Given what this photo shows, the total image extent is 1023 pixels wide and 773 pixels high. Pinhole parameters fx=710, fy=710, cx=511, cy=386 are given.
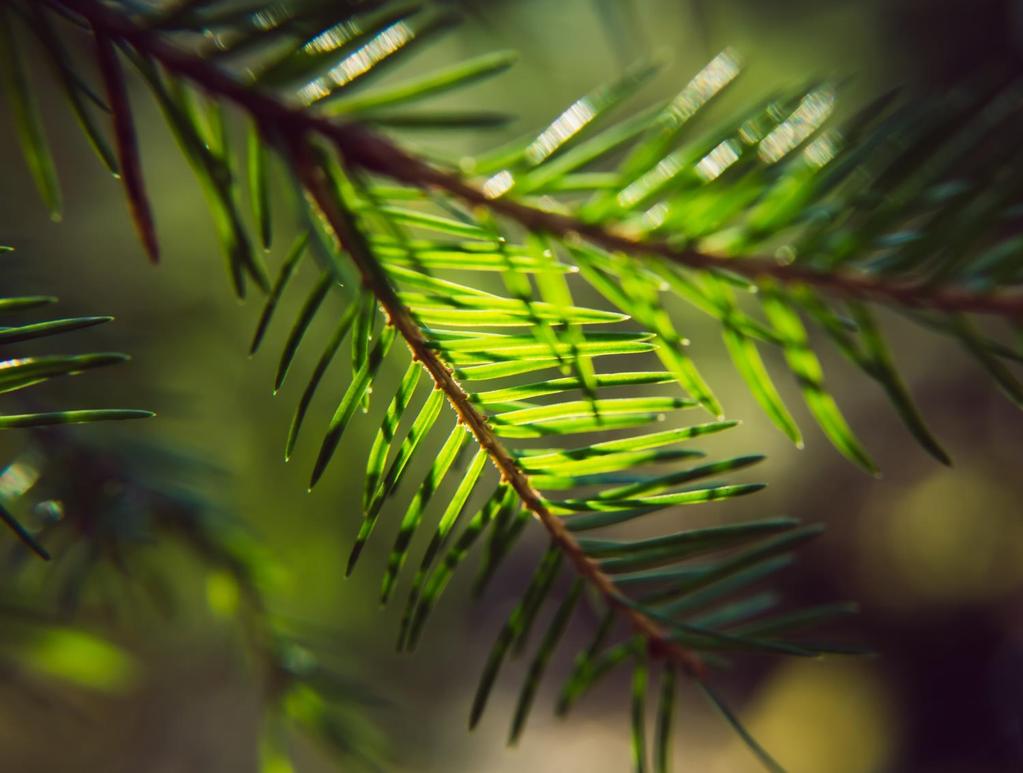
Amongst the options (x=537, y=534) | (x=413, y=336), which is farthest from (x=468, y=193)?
(x=537, y=534)

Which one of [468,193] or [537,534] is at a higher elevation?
[468,193]

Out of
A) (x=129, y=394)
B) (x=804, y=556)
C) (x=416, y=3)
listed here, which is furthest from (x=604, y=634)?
(x=804, y=556)

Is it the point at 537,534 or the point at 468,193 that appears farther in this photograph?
the point at 537,534

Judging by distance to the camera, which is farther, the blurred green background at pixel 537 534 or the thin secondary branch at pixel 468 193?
A: the blurred green background at pixel 537 534

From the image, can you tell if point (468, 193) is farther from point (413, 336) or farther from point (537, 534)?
point (537, 534)

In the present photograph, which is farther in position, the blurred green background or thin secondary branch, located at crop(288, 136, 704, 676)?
the blurred green background
